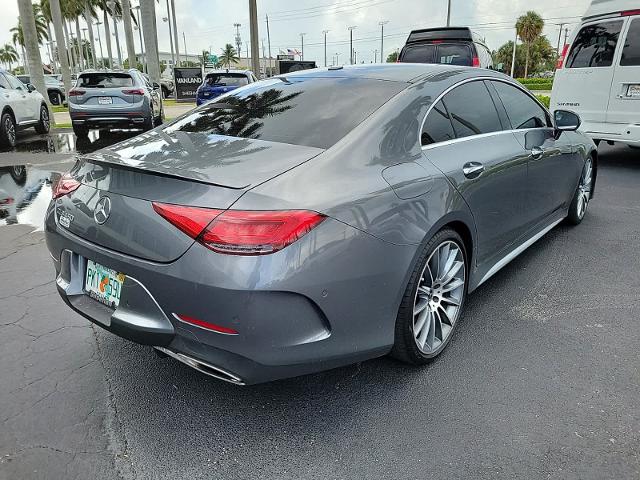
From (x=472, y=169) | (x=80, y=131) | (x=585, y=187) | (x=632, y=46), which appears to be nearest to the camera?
(x=472, y=169)

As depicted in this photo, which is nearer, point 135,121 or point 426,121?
point 426,121

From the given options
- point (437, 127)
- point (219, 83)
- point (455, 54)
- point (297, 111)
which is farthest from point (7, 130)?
point (437, 127)

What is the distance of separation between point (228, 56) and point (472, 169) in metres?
112

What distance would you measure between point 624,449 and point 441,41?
11269mm

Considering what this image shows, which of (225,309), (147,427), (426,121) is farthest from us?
(426,121)

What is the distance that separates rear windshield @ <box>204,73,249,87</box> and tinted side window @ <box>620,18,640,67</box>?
1048 centimetres

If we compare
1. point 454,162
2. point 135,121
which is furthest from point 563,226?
point 135,121

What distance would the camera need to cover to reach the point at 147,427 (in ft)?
7.76

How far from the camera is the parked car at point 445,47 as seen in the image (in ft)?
37.8

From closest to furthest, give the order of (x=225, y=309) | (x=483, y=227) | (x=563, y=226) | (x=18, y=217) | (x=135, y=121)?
(x=225, y=309), (x=483, y=227), (x=563, y=226), (x=18, y=217), (x=135, y=121)

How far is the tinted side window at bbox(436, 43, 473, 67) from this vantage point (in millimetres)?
11445

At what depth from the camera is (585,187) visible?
206 inches

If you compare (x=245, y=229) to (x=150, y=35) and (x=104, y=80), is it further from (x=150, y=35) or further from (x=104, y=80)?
(x=150, y=35)

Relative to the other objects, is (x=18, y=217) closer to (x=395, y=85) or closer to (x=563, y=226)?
(x=395, y=85)
